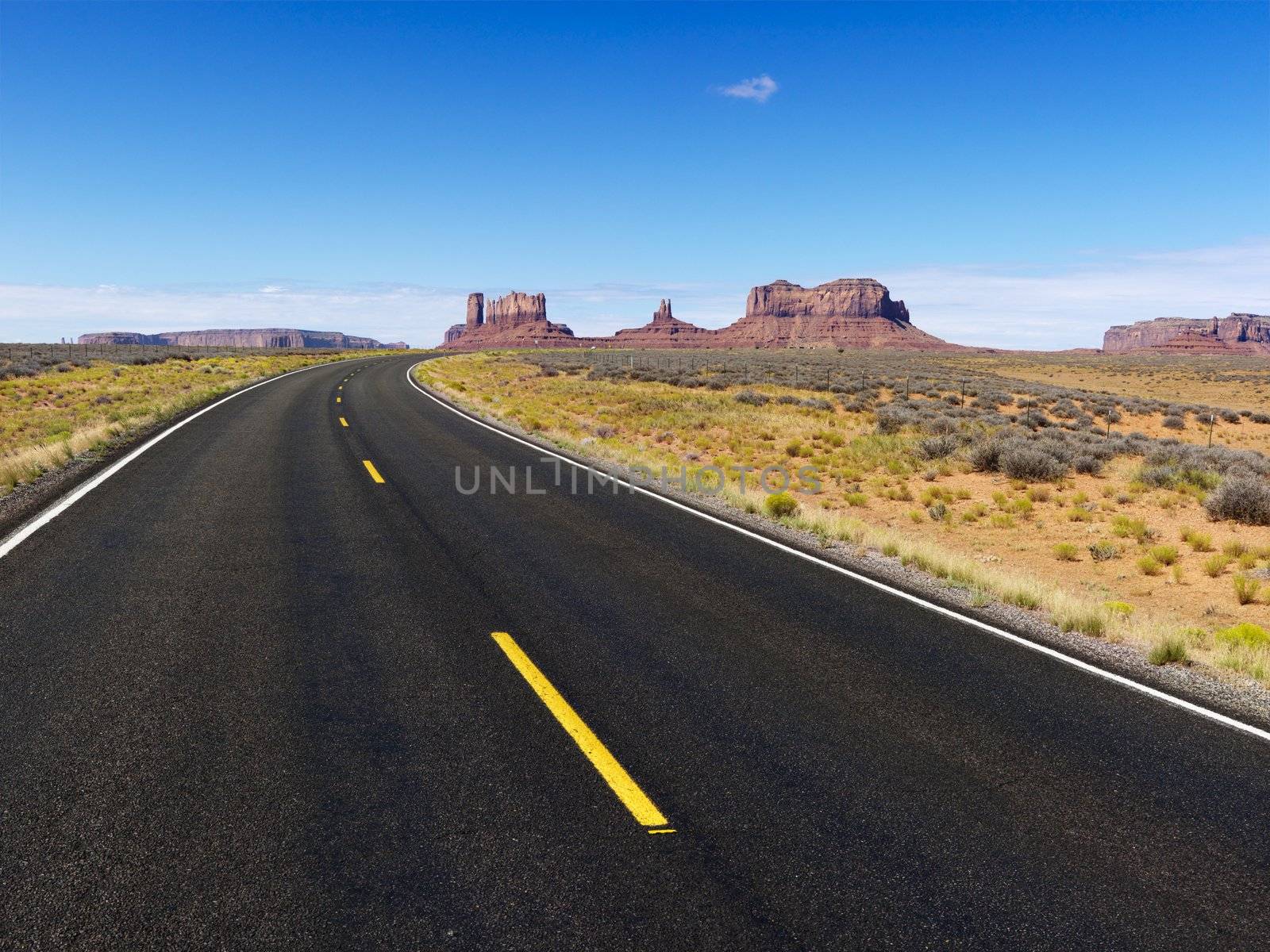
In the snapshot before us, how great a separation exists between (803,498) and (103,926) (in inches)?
542

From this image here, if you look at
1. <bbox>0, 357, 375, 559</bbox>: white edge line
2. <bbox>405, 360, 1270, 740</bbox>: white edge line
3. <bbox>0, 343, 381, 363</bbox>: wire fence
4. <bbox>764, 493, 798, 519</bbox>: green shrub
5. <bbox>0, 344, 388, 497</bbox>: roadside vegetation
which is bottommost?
<bbox>405, 360, 1270, 740</bbox>: white edge line

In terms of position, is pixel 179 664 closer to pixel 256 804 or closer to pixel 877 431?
pixel 256 804

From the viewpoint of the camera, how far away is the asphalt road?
3.09 m

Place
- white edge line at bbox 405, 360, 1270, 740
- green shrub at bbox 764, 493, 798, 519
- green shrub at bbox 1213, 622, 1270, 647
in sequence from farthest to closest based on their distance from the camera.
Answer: green shrub at bbox 764, 493, 798, 519 < green shrub at bbox 1213, 622, 1270, 647 < white edge line at bbox 405, 360, 1270, 740

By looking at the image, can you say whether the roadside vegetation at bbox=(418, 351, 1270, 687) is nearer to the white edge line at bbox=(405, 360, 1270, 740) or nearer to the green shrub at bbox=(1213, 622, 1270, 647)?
the green shrub at bbox=(1213, 622, 1270, 647)

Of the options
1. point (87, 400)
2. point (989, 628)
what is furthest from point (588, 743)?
point (87, 400)

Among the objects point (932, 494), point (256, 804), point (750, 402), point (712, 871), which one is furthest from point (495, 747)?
point (750, 402)

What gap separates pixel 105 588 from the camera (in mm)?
6766

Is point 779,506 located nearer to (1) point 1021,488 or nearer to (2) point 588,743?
(1) point 1021,488

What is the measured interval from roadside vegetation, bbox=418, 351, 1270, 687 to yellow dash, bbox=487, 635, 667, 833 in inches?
192

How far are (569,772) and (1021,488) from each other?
1505 centimetres

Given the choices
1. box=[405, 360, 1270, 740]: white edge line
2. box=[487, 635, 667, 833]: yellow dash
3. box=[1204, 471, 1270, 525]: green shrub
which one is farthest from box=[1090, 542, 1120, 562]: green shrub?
box=[487, 635, 667, 833]: yellow dash

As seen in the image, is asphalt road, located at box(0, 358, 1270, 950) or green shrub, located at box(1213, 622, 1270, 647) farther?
green shrub, located at box(1213, 622, 1270, 647)

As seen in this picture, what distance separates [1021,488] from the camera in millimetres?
16234
